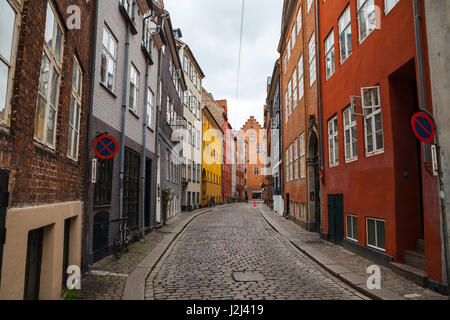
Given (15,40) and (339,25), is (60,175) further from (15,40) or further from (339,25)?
(339,25)

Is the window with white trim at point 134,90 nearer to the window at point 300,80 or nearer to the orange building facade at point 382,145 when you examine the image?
the orange building facade at point 382,145

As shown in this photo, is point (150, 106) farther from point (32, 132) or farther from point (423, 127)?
point (423, 127)

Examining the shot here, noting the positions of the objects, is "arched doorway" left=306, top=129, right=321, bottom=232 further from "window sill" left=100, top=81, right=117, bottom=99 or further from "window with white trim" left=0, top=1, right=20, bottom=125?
"window with white trim" left=0, top=1, right=20, bottom=125

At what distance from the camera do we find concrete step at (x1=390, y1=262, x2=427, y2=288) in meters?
6.05

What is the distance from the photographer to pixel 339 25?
11172 millimetres

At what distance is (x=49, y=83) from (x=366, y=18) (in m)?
7.82

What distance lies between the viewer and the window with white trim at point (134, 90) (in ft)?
37.8

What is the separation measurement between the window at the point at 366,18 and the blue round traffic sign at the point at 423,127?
12.3 feet

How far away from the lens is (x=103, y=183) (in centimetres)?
891

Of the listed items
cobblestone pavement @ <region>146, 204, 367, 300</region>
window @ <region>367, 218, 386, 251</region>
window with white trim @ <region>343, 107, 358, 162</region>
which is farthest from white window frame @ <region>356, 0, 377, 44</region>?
cobblestone pavement @ <region>146, 204, 367, 300</region>

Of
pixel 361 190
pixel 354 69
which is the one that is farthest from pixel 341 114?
pixel 361 190

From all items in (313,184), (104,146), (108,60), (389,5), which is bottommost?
(313,184)

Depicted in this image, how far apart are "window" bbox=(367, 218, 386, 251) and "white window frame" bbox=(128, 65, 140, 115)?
26.4ft

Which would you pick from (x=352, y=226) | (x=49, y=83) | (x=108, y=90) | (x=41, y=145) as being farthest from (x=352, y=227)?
(x=49, y=83)
